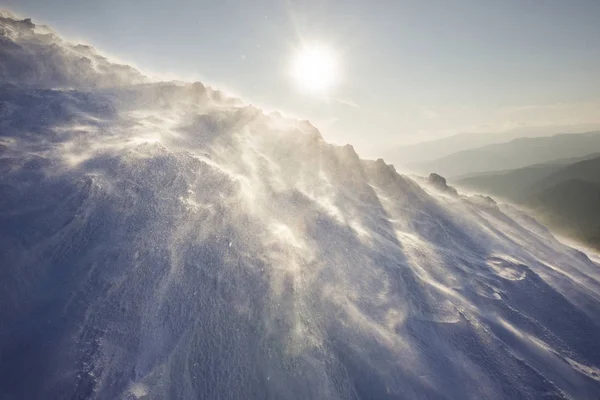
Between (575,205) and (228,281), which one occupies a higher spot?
(228,281)

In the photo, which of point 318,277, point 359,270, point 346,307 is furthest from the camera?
point 359,270

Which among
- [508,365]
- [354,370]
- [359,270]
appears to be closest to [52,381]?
[354,370]

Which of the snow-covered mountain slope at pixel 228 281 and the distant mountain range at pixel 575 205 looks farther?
the distant mountain range at pixel 575 205

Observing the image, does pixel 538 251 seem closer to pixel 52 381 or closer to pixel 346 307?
pixel 346 307

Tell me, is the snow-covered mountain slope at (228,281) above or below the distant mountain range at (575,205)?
above

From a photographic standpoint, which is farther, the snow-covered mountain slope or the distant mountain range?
the distant mountain range

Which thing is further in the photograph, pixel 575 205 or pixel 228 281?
pixel 575 205

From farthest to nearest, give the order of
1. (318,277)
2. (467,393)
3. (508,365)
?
(318,277) → (508,365) → (467,393)

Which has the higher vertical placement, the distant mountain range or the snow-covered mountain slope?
the snow-covered mountain slope
